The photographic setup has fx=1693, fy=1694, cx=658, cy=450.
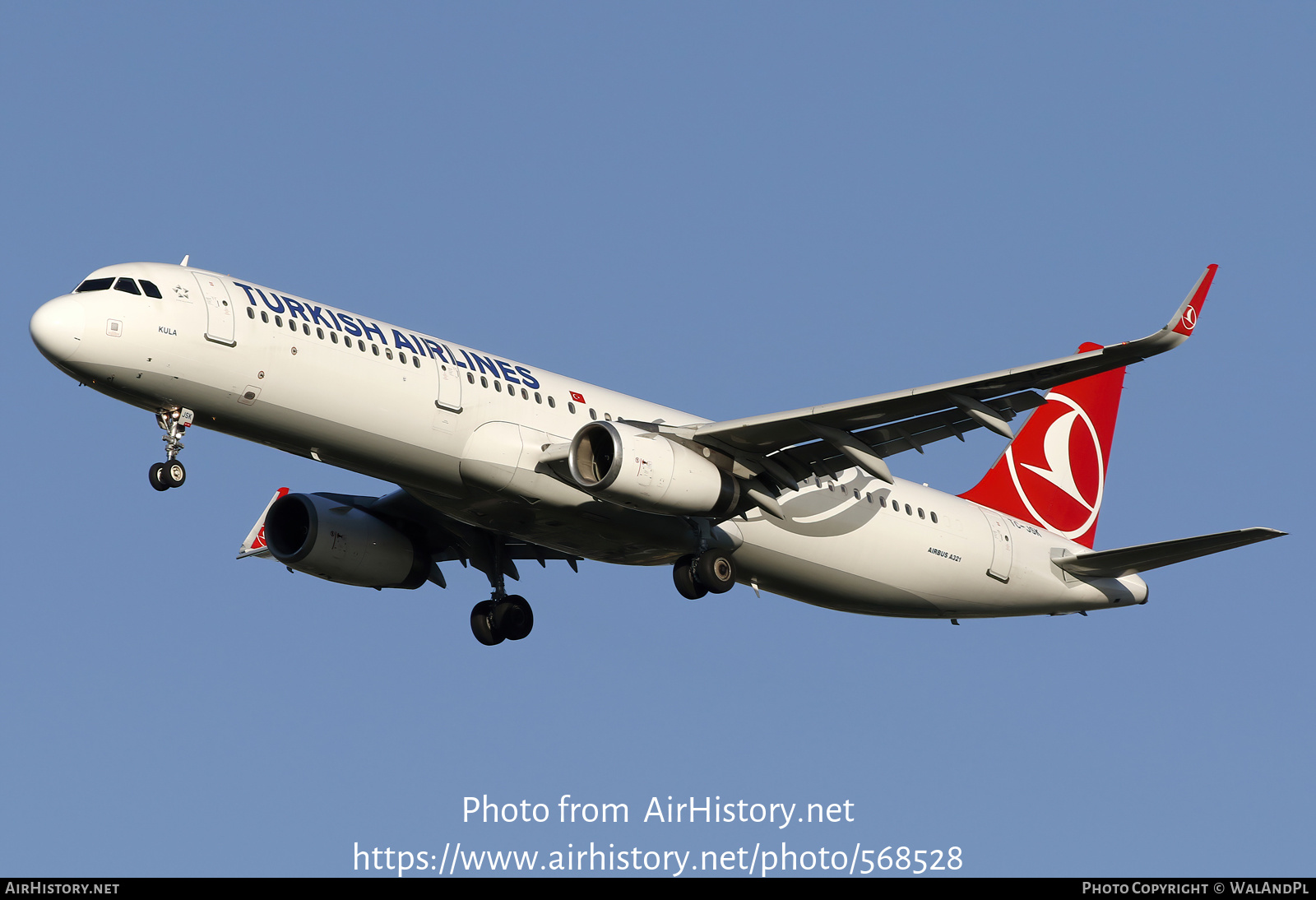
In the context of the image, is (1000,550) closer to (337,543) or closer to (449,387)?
(449,387)

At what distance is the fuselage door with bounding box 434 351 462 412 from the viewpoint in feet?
108

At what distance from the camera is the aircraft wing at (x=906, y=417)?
29.8 m

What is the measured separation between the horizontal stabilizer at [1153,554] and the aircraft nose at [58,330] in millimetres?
22598

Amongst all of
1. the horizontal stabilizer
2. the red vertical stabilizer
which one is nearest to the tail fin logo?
the red vertical stabilizer

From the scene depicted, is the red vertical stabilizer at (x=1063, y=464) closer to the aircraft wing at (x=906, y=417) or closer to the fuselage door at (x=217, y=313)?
the aircraft wing at (x=906, y=417)

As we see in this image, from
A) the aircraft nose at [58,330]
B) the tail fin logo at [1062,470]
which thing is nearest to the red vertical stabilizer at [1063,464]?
the tail fin logo at [1062,470]

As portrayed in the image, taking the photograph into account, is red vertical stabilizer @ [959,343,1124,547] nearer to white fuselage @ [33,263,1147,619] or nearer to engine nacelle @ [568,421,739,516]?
white fuselage @ [33,263,1147,619]

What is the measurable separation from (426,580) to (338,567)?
2.39 m

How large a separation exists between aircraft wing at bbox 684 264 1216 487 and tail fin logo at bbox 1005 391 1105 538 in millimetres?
9473

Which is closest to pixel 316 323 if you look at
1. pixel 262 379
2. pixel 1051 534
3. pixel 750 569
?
pixel 262 379

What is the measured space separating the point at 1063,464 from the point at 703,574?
13133 mm

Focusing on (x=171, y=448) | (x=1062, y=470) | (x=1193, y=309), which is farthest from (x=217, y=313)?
(x=1062, y=470)

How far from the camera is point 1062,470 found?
44.5 metres

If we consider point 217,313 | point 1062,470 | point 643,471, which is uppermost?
point 1062,470
